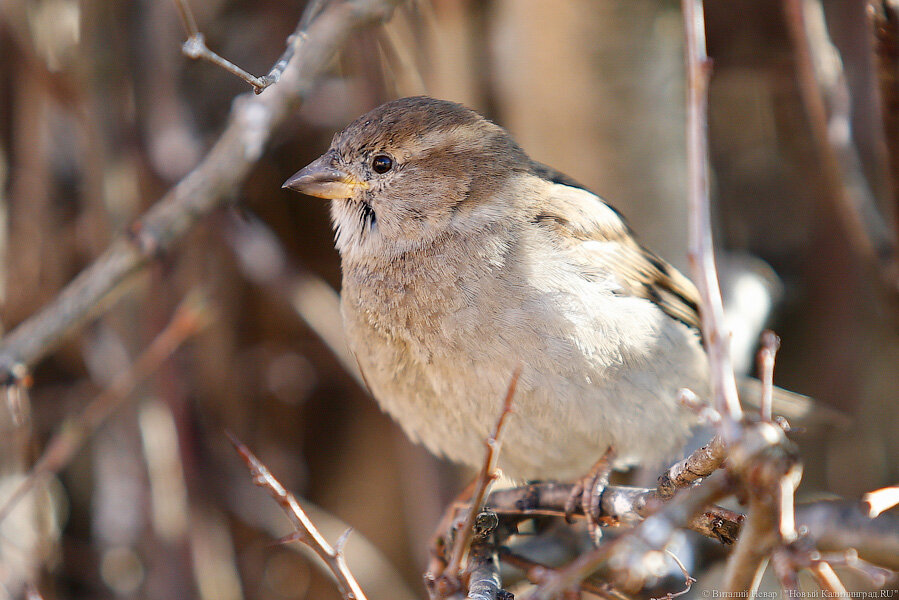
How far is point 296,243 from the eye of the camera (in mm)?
4660

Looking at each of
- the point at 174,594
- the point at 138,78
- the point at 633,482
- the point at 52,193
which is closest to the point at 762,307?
the point at 633,482

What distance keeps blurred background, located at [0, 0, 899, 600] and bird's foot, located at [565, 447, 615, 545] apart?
3.51 ft

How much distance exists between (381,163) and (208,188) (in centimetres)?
58

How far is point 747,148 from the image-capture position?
14.5 feet

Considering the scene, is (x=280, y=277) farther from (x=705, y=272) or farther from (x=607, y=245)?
(x=705, y=272)

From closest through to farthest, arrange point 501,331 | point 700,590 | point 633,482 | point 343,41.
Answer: point 501,331, point 343,41, point 700,590, point 633,482

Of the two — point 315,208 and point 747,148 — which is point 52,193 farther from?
point 747,148

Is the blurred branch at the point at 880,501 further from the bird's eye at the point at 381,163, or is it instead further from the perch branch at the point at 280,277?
the perch branch at the point at 280,277

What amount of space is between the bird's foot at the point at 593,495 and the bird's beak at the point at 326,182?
1.22 meters

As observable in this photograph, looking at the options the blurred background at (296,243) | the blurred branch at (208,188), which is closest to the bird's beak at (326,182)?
the blurred branch at (208,188)

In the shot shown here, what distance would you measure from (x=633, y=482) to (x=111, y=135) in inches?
110

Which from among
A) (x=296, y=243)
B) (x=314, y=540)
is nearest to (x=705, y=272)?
(x=314, y=540)

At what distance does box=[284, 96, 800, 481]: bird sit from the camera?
Answer: 94.7 inches

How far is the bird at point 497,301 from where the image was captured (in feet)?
7.89
